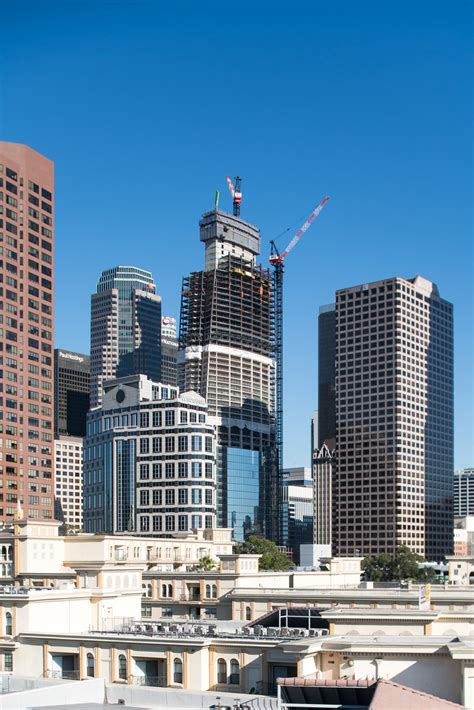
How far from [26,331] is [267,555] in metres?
45.0

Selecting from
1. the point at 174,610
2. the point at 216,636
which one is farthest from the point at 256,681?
the point at 174,610

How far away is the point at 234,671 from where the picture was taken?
141 ft

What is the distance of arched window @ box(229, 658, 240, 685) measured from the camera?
42.8 meters

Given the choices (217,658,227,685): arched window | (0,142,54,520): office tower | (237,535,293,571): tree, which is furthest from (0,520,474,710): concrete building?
(0,142,54,520): office tower

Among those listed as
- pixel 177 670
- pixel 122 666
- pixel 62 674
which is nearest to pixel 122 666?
pixel 122 666

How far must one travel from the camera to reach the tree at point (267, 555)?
456 ft

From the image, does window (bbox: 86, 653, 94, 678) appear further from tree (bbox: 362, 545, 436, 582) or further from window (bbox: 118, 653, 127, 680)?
tree (bbox: 362, 545, 436, 582)

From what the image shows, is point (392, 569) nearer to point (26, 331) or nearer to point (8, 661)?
point (26, 331)

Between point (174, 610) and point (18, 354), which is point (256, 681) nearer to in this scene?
point (174, 610)

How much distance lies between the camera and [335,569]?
11188cm

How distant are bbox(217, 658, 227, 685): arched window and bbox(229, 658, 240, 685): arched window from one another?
0.32 meters

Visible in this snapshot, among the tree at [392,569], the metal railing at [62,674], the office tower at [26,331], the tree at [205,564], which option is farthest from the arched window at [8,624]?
the tree at [392,569]

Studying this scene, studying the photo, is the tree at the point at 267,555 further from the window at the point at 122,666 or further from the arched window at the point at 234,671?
the arched window at the point at 234,671

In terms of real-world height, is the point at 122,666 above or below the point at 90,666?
above
